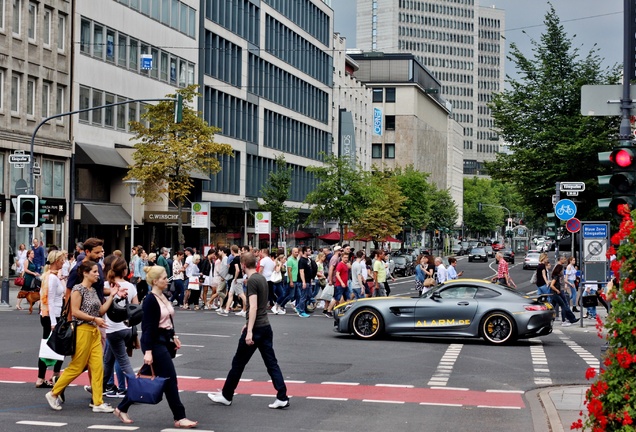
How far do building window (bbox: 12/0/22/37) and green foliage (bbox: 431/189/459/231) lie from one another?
7734cm

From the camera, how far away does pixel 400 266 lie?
7325 cm

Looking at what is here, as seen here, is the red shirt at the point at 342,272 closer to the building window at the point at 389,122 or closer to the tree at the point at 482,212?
the building window at the point at 389,122

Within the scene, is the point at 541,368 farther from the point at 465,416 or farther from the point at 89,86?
the point at 89,86

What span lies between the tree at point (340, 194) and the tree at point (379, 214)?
61 cm

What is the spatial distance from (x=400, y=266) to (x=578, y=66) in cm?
2822

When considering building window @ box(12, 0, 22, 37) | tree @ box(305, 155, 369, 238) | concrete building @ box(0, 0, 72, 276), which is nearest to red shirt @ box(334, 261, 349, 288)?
concrete building @ box(0, 0, 72, 276)

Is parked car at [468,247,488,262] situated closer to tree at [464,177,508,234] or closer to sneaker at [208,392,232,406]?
tree at [464,177,508,234]

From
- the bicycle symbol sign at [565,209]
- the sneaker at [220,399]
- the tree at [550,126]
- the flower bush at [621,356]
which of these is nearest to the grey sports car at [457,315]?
the bicycle symbol sign at [565,209]

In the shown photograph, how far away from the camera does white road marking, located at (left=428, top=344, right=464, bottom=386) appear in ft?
52.2

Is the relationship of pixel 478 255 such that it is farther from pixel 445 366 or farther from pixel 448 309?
pixel 445 366

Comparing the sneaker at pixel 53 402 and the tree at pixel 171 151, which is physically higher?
the tree at pixel 171 151

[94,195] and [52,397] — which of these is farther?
[94,195]

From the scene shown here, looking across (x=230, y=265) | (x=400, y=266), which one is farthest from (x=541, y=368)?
(x=400, y=266)

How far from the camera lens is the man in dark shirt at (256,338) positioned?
12.7 m
